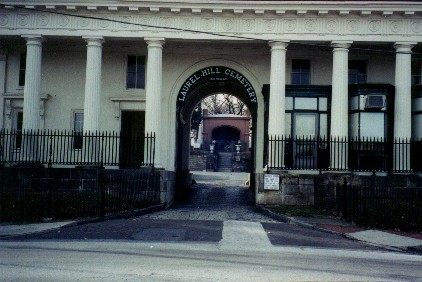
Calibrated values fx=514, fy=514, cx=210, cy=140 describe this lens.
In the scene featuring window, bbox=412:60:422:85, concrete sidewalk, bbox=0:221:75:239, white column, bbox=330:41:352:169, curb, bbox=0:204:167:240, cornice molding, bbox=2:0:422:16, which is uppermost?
cornice molding, bbox=2:0:422:16

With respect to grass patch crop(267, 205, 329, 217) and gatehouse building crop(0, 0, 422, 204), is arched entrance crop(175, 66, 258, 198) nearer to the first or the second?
gatehouse building crop(0, 0, 422, 204)

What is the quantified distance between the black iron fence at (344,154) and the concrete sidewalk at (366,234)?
5059 mm

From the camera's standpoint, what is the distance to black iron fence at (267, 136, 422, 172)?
21953mm

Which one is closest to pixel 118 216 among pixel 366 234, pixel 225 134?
pixel 366 234

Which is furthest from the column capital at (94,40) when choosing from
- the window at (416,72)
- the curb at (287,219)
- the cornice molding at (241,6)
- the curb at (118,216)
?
the window at (416,72)

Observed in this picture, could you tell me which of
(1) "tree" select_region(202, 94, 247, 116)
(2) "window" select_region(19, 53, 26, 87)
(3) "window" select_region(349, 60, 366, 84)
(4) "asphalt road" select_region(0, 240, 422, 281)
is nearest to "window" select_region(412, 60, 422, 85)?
(3) "window" select_region(349, 60, 366, 84)

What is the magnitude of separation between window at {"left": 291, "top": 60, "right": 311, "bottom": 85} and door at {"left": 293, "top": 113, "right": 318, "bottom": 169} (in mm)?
2360

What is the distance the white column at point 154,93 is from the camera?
74.9 ft

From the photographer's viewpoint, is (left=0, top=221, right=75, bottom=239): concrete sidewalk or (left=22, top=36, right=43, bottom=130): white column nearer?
(left=0, top=221, right=75, bottom=239): concrete sidewalk

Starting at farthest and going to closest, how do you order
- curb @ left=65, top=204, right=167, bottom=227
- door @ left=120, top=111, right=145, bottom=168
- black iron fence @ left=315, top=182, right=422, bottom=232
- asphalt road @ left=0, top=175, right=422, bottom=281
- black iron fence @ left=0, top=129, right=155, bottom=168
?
door @ left=120, top=111, right=145, bottom=168
black iron fence @ left=0, top=129, right=155, bottom=168
black iron fence @ left=315, top=182, right=422, bottom=232
curb @ left=65, top=204, right=167, bottom=227
asphalt road @ left=0, top=175, right=422, bottom=281

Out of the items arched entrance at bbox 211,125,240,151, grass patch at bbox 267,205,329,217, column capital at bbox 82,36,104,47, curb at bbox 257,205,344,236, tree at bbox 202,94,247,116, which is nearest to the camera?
curb at bbox 257,205,344,236

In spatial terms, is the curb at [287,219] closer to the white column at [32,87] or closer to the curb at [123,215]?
the curb at [123,215]

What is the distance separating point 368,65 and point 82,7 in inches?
546

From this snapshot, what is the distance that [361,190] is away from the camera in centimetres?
1766
